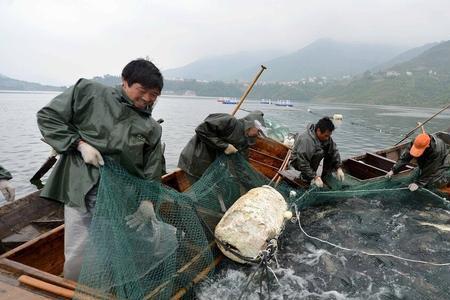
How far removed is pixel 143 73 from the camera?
333cm

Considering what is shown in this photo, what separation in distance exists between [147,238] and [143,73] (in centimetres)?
196

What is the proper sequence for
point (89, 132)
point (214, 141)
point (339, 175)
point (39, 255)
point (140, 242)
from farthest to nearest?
point (339, 175) < point (214, 141) < point (39, 255) < point (140, 242) < point (89, 132)

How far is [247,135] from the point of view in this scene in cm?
682

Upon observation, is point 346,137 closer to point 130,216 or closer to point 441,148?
point 441,148

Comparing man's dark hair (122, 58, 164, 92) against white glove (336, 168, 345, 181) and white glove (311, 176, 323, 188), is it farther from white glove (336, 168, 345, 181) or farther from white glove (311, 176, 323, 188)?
white glove (336, 168, 345, 181)

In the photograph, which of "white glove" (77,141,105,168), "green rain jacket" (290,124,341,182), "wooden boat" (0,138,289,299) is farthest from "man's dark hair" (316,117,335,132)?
"white glove" (77,141,105,168)

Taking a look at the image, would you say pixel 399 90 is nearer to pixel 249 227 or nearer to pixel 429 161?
pixel 429 161

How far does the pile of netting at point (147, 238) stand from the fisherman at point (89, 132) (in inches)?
7.9

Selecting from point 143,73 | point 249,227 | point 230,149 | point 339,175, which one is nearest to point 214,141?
point 230,149

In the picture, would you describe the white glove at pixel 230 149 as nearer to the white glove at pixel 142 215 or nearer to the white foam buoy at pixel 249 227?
the white foam buoy at pixel 249 227

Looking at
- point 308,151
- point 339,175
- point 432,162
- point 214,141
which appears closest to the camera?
point 214,141

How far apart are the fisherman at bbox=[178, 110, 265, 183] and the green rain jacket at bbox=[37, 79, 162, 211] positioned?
2889 millimetres

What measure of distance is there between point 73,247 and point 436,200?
28.5 ft

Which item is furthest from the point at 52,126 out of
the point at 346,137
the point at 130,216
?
the point at 346,137
